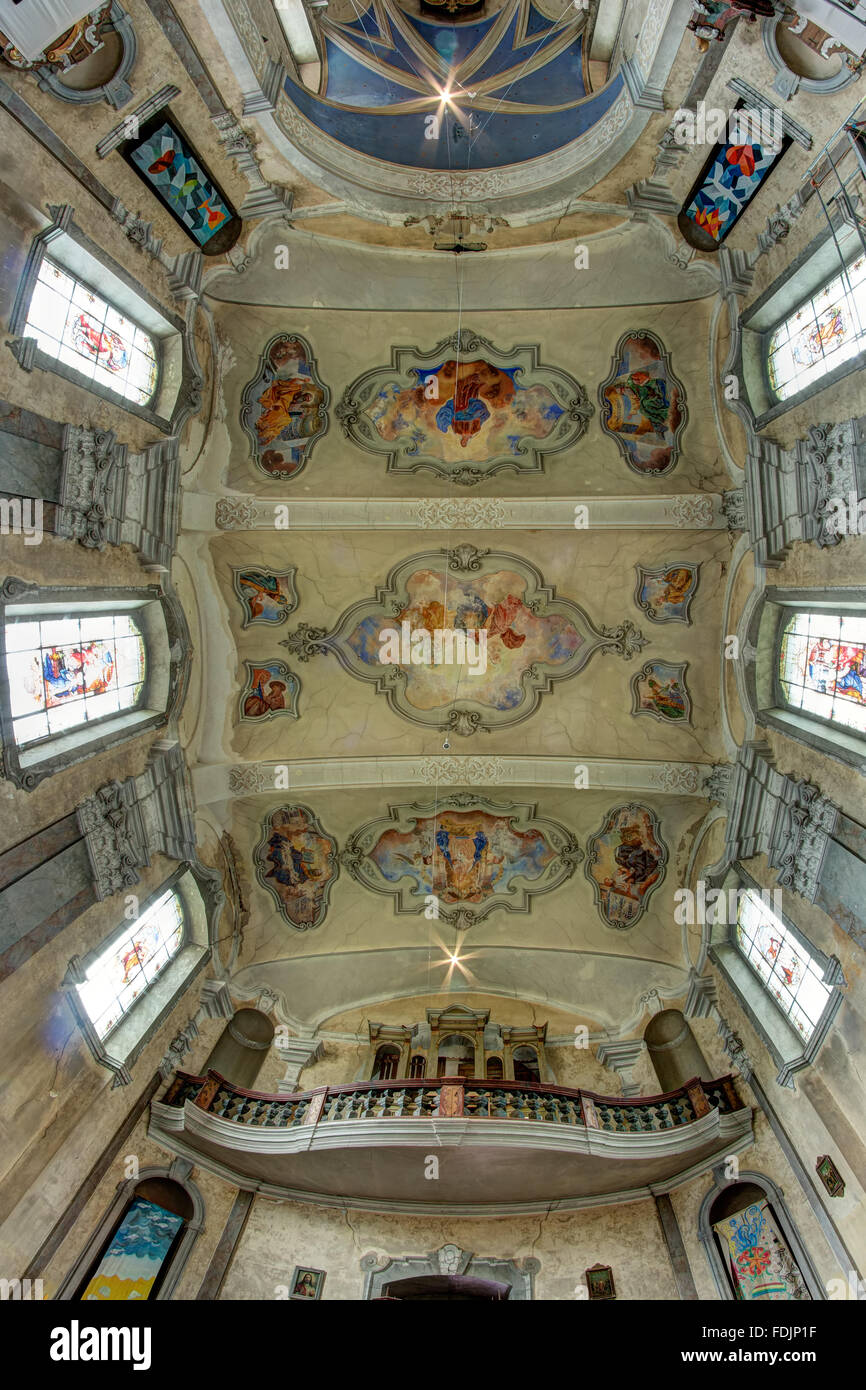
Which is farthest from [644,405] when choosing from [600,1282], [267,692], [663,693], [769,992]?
[600,1282]

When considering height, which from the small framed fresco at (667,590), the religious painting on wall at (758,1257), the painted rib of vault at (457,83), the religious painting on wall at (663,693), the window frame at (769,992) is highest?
the painted rib of vault at (457,83)

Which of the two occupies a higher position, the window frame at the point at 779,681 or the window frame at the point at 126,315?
the window frame at the point at 126,315

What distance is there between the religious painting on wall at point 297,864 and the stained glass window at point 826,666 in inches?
344

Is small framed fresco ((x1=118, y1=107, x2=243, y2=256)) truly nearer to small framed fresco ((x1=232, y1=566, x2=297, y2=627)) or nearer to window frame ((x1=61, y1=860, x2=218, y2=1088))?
small framed fresco ((x1=232, y1=566, x2=297, y2=627))

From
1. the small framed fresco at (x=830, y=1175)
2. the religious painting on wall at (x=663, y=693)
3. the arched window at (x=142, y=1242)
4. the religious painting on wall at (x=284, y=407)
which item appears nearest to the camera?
the small framed fresco at (x=830, y=1175)

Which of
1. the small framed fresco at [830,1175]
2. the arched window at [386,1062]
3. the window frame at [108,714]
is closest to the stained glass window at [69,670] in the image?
the window frame at [108,714]

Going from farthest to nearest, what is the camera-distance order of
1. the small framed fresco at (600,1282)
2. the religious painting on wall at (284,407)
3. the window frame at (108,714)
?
the religious painting on wall at (284,407)
the small framed fresco at (600,1282)
the window frame at (108,714)

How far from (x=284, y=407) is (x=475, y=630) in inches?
207

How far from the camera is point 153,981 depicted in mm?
11719

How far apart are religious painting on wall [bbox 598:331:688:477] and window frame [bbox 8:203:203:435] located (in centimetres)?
687

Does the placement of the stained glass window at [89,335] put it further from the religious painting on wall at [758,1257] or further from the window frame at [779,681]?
the religious painting on wall at [758,1257]

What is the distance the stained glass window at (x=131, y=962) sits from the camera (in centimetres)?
1027

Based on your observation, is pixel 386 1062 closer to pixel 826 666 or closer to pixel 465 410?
pixel 826 666
